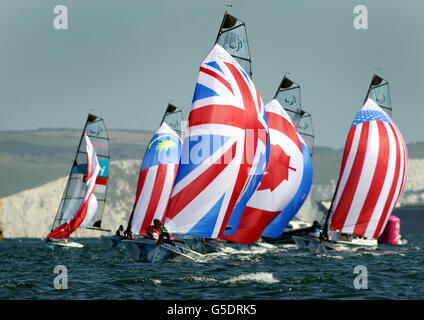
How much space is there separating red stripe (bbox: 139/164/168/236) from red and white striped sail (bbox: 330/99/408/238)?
8.33 metres

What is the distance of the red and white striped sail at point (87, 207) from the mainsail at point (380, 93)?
18732mm

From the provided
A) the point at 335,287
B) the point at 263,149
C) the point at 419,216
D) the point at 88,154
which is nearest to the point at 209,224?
the point at 263,149

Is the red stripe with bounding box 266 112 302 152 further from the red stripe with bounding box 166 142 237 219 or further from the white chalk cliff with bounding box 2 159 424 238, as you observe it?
the white chalk cliff with bounding box 2 159 424 238

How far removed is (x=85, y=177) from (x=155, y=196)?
1305 cm

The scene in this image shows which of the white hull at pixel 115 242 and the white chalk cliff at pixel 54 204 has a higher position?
the white hull at pixel 115 242

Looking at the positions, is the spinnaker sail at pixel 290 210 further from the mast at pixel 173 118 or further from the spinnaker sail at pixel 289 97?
the mast at pixel 173 118

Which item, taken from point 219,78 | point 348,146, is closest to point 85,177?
point 348,146

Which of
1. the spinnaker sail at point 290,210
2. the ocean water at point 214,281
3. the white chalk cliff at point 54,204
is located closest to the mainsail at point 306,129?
the spinnaker sail at point 290,210

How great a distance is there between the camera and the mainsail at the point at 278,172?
97.2 feet

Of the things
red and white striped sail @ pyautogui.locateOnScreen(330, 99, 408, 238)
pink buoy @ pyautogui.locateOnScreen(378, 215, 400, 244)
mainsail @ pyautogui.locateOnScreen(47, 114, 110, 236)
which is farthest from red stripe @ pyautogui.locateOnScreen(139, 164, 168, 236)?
pink buoy @ pyautogui.locateOnScreen(378, 215, 400, 244)

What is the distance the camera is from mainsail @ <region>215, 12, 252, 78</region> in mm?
23484

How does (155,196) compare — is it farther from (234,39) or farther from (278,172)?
(234,39)

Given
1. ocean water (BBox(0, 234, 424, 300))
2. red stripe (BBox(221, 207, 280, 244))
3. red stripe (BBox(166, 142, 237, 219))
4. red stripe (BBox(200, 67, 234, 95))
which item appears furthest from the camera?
red stripe (BBox(221, 207, 280, 244))

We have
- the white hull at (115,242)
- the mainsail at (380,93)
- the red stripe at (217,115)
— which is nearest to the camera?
the red stripe at (217,115)
